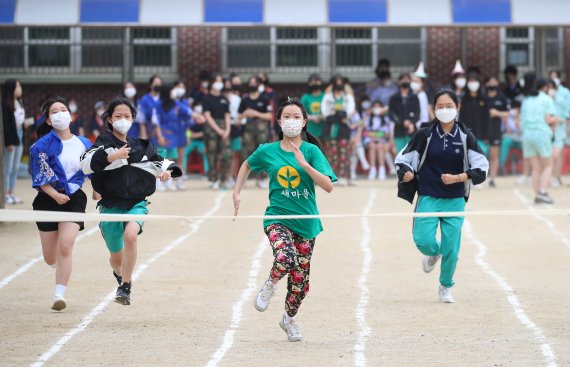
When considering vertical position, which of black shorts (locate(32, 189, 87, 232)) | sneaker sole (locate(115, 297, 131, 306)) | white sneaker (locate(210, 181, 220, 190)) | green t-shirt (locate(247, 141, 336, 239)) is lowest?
sneaker sole (locate(115, 297, 131, 306))

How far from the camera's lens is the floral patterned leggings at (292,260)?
924 cm

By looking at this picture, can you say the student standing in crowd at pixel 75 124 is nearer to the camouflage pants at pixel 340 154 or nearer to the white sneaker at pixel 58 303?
the camouflage pants at pixel 340 154

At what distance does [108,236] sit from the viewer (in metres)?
10.6

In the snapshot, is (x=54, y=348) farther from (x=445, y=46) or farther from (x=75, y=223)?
(x=445, y=46)

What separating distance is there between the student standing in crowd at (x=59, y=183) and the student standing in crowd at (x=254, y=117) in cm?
1164

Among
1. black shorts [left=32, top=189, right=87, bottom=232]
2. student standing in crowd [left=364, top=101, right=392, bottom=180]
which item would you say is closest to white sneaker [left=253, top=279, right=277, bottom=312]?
black shorts [left=32, top=189, right=87, bottom=232]

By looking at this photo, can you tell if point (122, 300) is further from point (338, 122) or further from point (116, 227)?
point (338, 122)

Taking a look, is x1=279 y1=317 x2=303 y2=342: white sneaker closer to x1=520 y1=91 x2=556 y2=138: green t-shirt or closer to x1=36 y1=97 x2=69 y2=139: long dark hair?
x1=36 y1=97 x2=69 y2=139: long dark hair

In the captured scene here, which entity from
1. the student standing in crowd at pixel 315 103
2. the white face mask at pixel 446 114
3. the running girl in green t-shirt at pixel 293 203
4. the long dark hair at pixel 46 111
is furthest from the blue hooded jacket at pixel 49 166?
the student standing in crowd at pixel 315 103

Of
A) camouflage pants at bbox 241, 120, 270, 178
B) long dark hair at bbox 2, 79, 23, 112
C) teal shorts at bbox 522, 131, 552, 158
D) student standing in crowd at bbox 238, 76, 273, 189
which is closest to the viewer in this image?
long dark hair at bbox 2, 79, 23, 112

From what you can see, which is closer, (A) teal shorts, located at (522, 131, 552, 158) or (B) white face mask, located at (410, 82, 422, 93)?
(A) teal shorts, located at (522, 131, 552, 158)

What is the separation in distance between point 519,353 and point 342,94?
1459 cm

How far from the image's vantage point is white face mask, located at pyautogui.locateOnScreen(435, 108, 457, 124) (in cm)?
1119

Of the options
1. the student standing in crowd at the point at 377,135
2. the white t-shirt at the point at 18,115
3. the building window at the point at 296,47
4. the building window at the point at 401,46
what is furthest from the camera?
the building window at the point at 401,46
